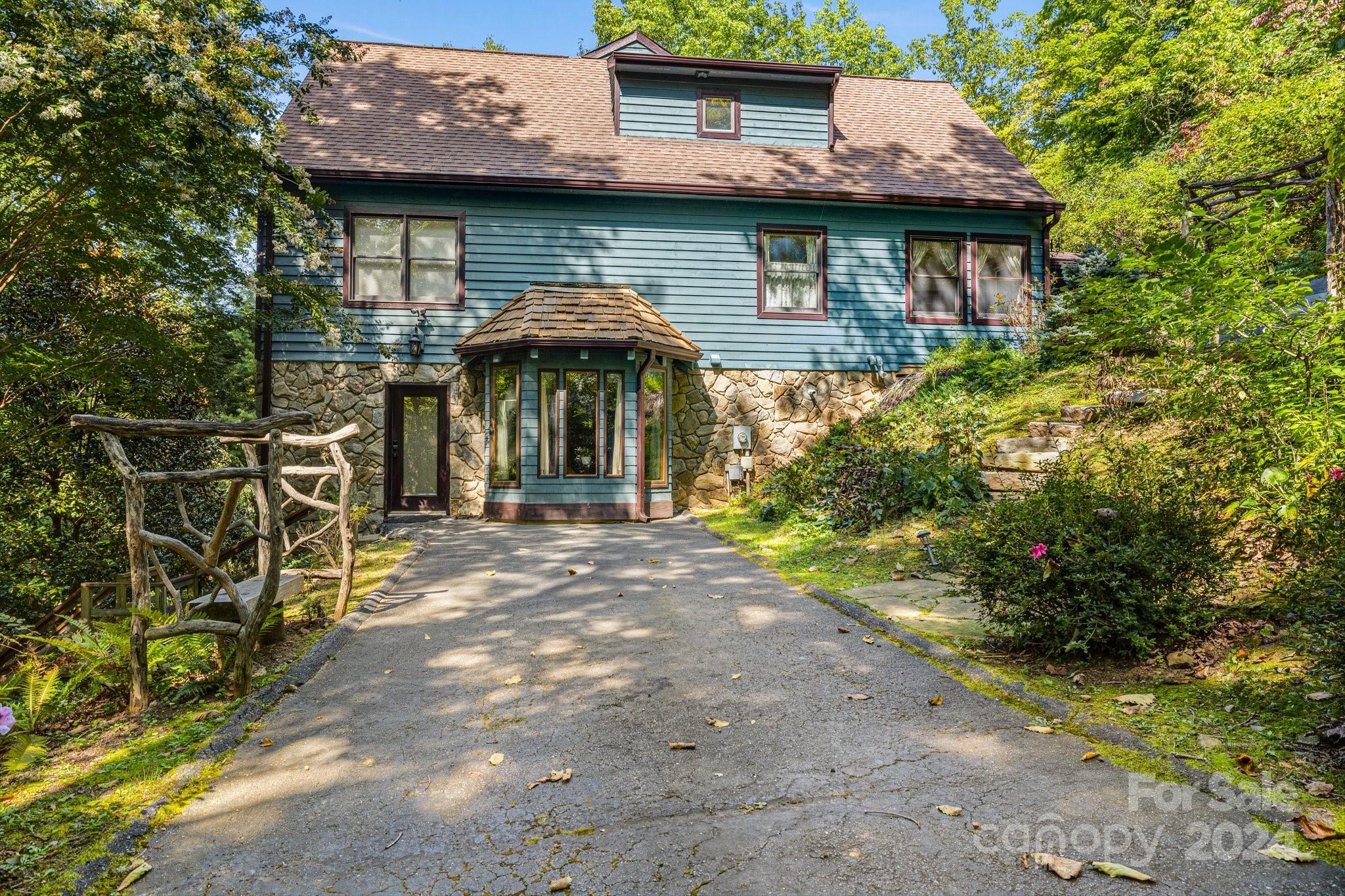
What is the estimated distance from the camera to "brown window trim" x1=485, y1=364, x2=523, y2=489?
41.2ft

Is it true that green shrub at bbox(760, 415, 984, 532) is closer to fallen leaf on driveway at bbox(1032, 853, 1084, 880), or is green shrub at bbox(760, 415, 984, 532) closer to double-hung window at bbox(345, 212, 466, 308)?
fallen leaf on driveway at bbox(1032, 853, 1084, 880)

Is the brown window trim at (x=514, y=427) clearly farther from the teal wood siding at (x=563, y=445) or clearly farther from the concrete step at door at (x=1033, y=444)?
the concrete step at door at (x=1033, y=444)

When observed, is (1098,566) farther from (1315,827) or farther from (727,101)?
(727,101)

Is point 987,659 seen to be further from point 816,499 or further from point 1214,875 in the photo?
point 816,499

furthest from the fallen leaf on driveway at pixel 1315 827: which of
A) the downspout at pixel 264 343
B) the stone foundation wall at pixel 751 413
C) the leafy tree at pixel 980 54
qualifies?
the leafy tree at pixel 980 54

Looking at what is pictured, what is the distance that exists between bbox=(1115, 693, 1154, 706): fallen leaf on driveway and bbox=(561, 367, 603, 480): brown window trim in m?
9.70

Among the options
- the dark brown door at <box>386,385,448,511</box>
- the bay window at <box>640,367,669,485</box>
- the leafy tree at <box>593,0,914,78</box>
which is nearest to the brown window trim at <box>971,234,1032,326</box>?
the bay window at <box>640,367,669,485</box>

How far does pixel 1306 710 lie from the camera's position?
3.34 metres

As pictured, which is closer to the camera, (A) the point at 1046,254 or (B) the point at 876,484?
(B) the point at 876,484

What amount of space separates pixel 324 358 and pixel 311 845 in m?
11.8

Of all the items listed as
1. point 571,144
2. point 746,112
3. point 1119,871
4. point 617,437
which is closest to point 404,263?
point 571,144

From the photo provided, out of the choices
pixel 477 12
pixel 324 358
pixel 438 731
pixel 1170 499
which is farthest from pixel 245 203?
pixel 477 12

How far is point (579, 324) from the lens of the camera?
1237 centimetres

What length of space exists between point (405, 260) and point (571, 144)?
4201 millimetres
